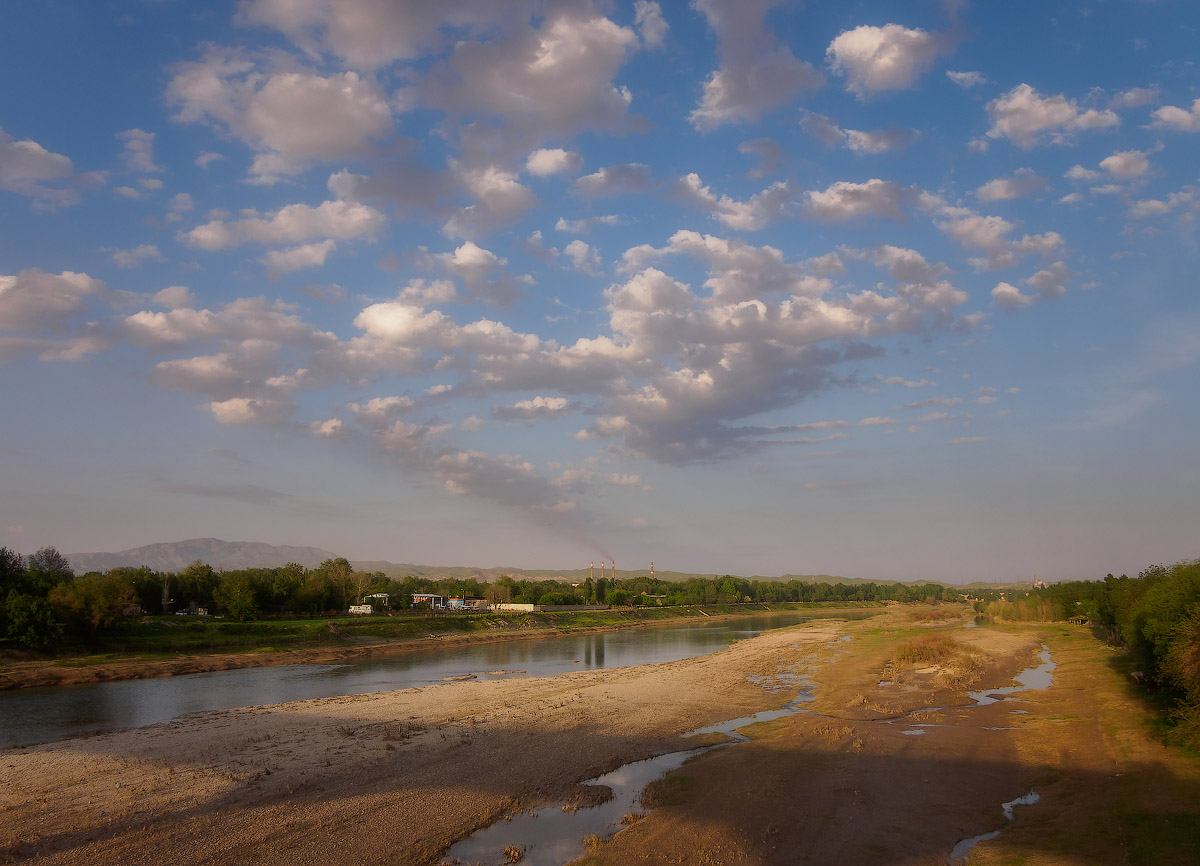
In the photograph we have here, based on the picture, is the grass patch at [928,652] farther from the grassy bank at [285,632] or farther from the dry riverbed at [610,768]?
the grassy bank at [285,632]

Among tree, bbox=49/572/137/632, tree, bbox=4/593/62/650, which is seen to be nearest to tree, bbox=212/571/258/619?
tree, bbox=49/572/137/632

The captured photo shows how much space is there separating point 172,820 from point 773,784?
15.3 metres

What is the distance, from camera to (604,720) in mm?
27641

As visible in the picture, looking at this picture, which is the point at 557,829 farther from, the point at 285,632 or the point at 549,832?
the point at 285,632

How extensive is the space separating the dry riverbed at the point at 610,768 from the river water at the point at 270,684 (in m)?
5.29

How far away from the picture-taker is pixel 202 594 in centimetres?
8825

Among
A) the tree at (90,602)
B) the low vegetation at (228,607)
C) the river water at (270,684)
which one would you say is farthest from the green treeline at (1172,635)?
the tree at (90,602)

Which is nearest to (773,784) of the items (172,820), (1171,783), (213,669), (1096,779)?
(1096,779)

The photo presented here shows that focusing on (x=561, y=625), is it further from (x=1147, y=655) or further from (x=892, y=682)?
(x=1147, y=655)

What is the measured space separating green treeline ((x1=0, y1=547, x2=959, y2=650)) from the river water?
1158 centimetres

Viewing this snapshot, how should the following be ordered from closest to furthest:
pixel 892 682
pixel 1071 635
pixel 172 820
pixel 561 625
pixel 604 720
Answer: pixel 172 820, pixel 604 720, pixel 892 682, pixel 1071 635, pixel 561 625

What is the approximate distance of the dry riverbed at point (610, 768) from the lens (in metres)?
14.1

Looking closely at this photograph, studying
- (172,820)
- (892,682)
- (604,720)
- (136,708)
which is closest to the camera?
(172,820)

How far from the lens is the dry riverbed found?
1412 centimetres
